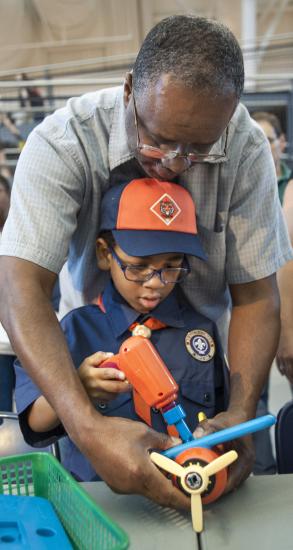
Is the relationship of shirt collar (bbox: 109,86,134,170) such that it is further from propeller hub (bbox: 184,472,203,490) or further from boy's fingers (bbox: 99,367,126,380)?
propeller hub (bbox: 184,472,203,490)

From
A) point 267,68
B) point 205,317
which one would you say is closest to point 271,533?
point 205,317

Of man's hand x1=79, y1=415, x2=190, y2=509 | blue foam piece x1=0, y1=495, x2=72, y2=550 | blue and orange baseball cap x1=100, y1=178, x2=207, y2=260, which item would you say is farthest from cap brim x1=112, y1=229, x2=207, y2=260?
blue foam piece x1=0, y1=495, x2=72, y2=550

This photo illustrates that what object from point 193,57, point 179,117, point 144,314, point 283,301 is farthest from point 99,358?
point 283,301

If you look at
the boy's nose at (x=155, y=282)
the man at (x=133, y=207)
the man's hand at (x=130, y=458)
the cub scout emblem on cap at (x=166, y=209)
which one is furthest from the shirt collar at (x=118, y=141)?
the man's hand at (x=130, y=458)

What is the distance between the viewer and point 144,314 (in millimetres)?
1307

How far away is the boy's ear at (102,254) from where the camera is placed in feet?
4.16

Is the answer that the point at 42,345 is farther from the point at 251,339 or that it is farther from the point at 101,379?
the point at 251,339

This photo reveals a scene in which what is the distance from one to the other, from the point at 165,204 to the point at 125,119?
18 centimetres

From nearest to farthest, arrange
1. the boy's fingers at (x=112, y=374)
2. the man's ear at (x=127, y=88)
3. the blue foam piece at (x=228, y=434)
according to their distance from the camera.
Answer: the blue foam piece at (x=228, y=434) < the boy's fingers at (x=112, y=374) < the man's ear at (x=127, y=88)

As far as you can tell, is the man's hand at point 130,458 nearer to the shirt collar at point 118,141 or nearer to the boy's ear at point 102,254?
the boy's ear at point 102,254

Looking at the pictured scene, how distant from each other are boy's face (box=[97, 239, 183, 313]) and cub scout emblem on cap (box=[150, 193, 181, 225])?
0.08m

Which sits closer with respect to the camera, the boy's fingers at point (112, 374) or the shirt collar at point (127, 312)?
the boy's fingers at point (112, 374)

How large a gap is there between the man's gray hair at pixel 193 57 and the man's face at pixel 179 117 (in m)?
0.02

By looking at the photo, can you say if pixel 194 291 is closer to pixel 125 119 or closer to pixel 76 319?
pixel 76 319
